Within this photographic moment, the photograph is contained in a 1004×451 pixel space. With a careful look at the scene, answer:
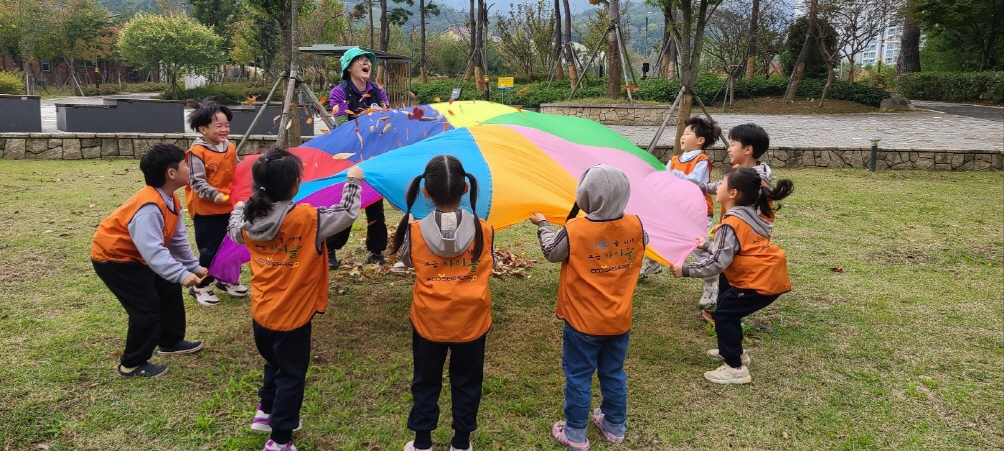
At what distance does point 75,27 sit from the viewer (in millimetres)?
34531

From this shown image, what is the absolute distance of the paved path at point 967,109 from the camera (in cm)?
1724

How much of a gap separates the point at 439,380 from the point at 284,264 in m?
0.73

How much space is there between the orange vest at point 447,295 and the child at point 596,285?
1.13ft

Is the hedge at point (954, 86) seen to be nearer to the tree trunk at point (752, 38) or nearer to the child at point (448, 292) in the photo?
the tree trunk at point (752, 38)

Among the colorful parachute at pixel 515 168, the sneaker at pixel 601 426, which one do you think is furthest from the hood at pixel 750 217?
the sneaker at pixel 601 426

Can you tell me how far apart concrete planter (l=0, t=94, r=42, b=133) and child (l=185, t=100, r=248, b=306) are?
29.1 feet

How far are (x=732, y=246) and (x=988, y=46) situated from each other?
2666cm

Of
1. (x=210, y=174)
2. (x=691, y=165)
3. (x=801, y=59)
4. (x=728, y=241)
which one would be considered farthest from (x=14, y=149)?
(x=801, y=59)

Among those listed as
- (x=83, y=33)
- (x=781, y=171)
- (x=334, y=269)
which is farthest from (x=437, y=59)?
(x=334, y=269)

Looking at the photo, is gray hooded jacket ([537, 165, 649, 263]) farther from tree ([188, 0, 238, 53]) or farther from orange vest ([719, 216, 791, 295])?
tree ([188, 0, 238, 53])

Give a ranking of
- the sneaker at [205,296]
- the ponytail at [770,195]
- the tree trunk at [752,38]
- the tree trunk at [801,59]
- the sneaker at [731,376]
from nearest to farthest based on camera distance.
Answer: the ponytail at [770,195] < the sneaker at [731,376] < the sneaker at [205,296] < the tree trunk at [801,59] < the tree trunk at [752,38]

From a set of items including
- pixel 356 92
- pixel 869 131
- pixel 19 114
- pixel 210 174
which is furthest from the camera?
pixel 869 131

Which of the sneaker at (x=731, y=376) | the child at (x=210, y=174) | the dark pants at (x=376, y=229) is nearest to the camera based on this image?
the sneaker at (x=731, y=376)

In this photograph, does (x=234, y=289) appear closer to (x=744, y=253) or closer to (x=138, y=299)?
(x=138, y=299)
